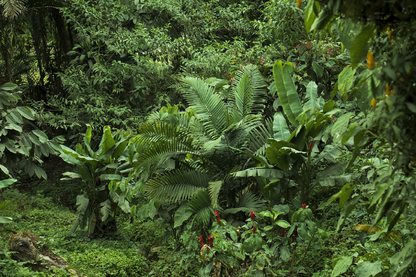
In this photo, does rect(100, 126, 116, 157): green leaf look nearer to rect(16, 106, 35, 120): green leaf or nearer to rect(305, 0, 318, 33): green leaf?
rect(16, 106, 35, 120): green leaf

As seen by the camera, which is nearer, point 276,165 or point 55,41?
point 276,165

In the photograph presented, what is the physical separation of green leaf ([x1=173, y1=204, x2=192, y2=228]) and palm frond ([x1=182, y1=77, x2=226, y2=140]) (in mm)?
921

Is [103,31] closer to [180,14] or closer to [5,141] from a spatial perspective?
[180,14]

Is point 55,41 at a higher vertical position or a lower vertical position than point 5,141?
higher

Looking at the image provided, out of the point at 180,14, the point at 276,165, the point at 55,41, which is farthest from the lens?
the point at 55,41

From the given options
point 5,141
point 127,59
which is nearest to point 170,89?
point 127,59

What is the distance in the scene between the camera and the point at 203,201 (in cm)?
450

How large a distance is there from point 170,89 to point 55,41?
3183mm

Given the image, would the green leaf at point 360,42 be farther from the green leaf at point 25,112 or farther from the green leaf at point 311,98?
the green leaf at point 25,112

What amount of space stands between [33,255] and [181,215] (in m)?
1.65

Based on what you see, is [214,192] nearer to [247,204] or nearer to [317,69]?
[247,204]

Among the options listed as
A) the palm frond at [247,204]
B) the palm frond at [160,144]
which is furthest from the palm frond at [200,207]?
the palm frond at [160,144]

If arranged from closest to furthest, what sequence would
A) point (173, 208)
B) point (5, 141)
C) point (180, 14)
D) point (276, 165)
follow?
point (276, 165) < point (173, 208) < point (5, 141) < point (180, 14)

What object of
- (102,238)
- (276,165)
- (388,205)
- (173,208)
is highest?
(388,205)
